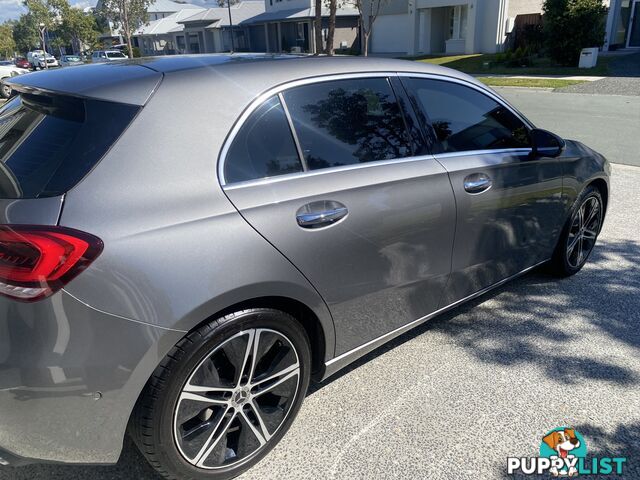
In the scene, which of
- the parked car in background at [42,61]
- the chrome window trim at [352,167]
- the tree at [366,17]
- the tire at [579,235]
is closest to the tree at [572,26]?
the tree at [366,17]

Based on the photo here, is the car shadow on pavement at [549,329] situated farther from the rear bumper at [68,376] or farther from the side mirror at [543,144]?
the side mirror at [543,144]

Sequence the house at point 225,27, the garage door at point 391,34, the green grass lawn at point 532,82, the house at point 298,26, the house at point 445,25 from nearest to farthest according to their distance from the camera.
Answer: the green grass lawn at point 532,82, the house at point 445,25, the garage door at point 391,34, the house at point 298,26, the house at point 225,27

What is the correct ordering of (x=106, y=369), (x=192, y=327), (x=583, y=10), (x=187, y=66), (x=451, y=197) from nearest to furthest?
(x=106, y=369)
(x=192, y=327)
(x=187, y=66)
(x=451, y=197)
(x=583, y=10)

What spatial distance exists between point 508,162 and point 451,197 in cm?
62

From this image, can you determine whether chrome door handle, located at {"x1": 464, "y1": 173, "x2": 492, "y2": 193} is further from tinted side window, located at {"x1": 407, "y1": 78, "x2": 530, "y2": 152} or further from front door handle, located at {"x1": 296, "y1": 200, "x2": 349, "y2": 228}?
front door handle, located at {"x1": 296, "y1": 200, "x2": 349, "y2": 228}

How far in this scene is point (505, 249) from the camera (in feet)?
11.2

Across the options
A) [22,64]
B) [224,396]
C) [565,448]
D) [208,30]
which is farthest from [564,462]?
[208,30]

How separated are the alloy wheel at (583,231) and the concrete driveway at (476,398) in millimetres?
323

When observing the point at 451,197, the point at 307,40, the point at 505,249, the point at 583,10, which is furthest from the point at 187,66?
the point at 307,40

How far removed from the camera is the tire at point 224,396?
2023mm

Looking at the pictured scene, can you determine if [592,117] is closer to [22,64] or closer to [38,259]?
[38,259]

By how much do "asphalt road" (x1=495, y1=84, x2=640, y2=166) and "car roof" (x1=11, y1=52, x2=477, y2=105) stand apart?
7.24m

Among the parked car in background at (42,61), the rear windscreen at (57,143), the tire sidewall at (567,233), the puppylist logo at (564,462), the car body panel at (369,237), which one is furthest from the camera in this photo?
the parked car in background at (42,61)

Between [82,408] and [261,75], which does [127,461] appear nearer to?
[82,408]
